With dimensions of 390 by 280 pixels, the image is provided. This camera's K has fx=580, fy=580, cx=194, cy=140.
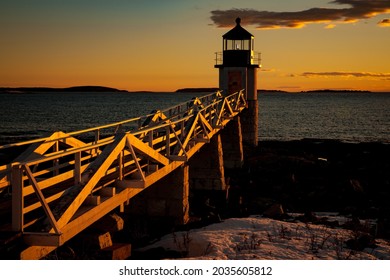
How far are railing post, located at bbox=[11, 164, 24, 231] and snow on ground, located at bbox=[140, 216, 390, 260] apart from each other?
3.57 m

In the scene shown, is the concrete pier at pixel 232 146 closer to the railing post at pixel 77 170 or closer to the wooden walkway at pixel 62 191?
the wooden walkway at pixel 62 191

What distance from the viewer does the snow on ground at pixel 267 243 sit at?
9664 millimetres

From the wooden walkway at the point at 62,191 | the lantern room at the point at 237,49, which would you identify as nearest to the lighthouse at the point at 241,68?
the lantern room at the point at 237,49

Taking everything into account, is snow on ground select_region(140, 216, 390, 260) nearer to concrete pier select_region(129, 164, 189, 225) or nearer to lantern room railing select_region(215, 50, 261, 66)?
concrete pier select_region(129, 164, 189, 225)

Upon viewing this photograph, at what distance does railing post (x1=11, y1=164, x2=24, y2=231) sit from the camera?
6344mm

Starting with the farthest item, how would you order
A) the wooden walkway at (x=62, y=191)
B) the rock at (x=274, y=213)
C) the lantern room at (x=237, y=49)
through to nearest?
1. the lantern room at (x=237, y=49)
2. the rock at (x=274, y=213)
3. the wooden walkway at (x=62, y=191)

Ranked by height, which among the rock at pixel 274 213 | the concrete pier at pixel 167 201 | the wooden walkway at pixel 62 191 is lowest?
the rock at pixel 274 213

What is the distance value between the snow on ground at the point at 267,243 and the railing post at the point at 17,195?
11.7ft

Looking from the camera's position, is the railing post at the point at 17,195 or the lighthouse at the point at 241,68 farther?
the lighthouse at the point at 241,68

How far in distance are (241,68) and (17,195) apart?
91.0 feet

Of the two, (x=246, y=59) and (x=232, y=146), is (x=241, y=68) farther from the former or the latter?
(x=232, y=146)

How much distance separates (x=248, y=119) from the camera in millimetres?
33562
